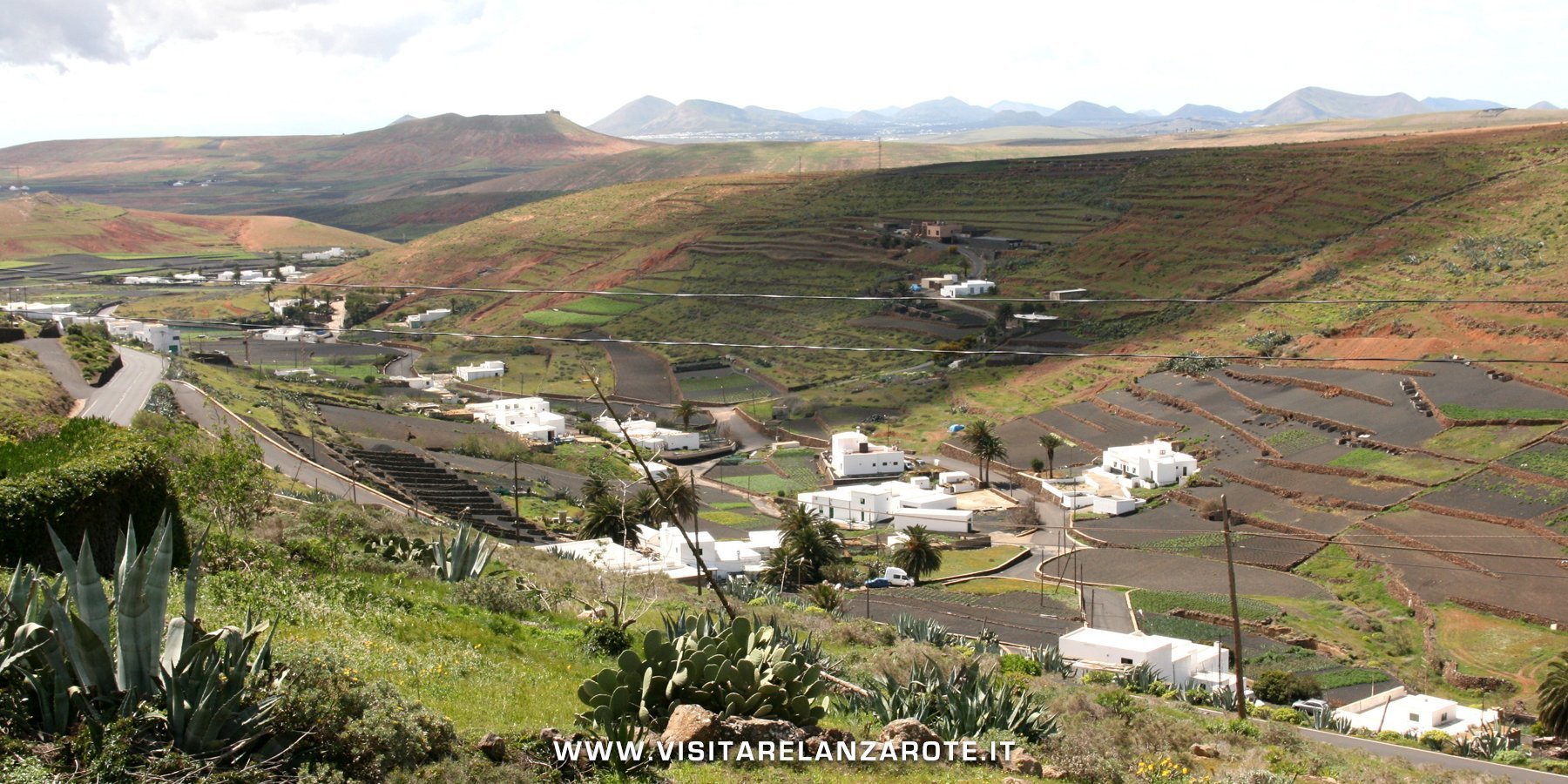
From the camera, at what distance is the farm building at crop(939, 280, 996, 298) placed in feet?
240

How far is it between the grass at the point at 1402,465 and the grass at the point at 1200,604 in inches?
415

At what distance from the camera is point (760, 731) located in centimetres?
758

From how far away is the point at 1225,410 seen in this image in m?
49.7

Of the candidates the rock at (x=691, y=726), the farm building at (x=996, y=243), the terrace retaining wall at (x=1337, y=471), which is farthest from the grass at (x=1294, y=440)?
the farm building at (x=996, y=243)

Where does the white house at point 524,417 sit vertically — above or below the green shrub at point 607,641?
below

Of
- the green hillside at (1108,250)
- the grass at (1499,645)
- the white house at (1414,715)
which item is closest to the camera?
the white house at (1414,715)

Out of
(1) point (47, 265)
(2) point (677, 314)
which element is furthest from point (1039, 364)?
(1) point (47, 265)

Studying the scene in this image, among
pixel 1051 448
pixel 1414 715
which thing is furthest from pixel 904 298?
pixel 1414 715

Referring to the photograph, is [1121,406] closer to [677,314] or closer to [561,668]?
[677,314]

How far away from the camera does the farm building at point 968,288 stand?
73.0 metres

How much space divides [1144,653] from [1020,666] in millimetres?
6287

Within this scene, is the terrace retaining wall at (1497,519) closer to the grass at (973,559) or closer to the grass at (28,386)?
the grass at (973,559)

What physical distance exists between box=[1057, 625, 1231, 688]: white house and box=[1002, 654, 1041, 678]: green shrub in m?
4.11

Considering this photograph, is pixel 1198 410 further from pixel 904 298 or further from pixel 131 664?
pixel 131 664
